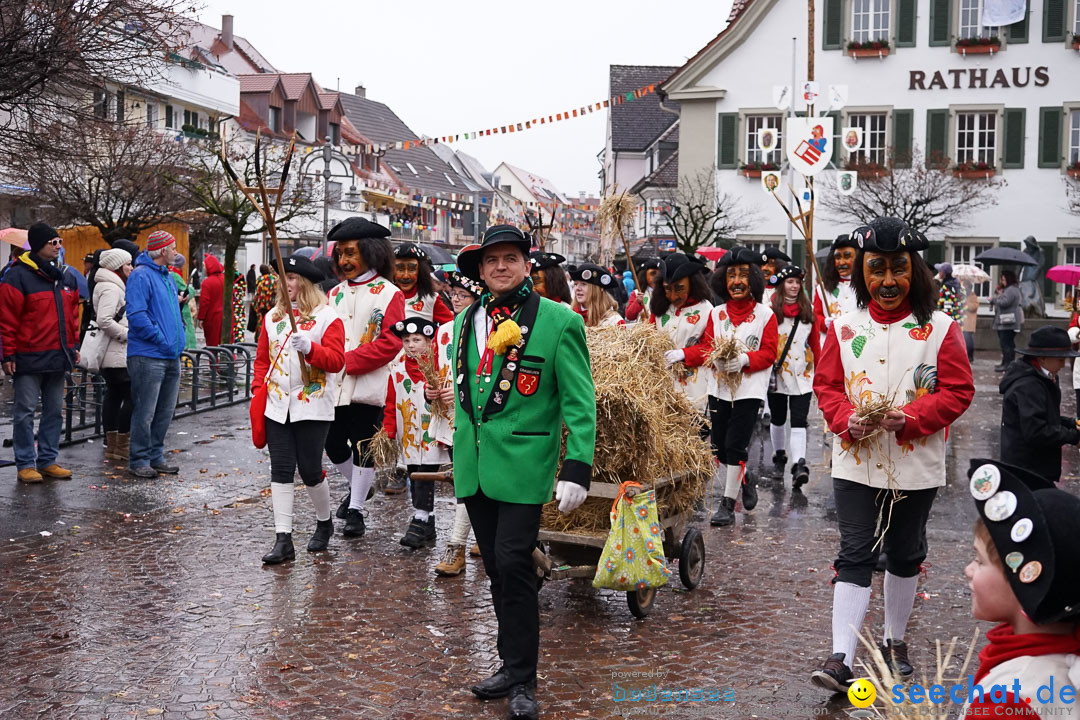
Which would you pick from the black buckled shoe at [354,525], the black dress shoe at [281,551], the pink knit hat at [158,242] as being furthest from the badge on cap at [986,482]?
the pink knit hat at [158,242]

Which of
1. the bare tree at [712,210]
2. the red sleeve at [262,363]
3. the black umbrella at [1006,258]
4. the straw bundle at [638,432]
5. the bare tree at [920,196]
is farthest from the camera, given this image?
the bare tree at [712,210]

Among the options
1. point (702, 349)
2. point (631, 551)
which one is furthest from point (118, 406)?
point (631, 551)

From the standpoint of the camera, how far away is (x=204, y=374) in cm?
1719

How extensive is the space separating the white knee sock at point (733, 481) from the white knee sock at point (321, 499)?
302 centimetres

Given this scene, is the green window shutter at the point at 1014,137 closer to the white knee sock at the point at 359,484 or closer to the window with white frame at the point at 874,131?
the window with white frame at the point at 874,131

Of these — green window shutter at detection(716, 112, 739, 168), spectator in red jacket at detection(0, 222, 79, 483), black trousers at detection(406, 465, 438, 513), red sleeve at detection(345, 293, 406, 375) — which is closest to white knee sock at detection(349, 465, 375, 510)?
black trousers at detection(406, 465, 438, 513)

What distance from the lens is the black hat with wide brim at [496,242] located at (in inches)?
207

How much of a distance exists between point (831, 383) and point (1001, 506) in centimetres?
284

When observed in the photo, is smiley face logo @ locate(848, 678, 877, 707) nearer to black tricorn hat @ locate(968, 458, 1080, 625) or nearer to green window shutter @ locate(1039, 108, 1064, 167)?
black tricorn hat @ locate(968, 458, 1080, 625)

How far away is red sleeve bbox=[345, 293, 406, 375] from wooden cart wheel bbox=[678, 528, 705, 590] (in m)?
2.42

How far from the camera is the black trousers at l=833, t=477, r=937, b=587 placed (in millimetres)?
5348

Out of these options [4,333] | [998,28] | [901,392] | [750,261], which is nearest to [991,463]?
[901,392]

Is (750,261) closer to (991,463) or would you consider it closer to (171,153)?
(991,463)

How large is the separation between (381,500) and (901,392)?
18.2 feet
